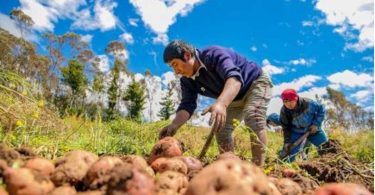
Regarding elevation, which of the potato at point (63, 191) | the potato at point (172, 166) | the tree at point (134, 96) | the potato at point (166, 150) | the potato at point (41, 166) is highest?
the tree at point (134, 96)

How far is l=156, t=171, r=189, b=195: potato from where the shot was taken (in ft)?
5.61

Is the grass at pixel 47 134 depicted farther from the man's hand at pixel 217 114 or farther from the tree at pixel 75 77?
the tree at pixel 75 77

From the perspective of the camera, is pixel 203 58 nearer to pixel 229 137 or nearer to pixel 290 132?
pixel 229 137

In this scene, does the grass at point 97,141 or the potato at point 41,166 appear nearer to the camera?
the potato at point 41,166

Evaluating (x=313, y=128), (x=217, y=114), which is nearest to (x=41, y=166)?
(x=217, y=114)

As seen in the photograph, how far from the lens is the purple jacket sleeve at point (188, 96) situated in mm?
5309

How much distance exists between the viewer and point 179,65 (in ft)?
15.5

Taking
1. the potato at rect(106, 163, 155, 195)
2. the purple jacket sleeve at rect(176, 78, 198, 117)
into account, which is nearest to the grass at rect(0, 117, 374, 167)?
the purple jacket sleeve at rect(176, 78, 198, 117)

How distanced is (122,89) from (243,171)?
42120 millimetres

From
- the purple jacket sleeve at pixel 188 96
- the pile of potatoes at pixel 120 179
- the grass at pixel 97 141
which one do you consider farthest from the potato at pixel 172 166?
the purple jacket sleeve at pixel 188 96

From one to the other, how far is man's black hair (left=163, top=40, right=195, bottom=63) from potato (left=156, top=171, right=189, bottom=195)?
9.33 feet

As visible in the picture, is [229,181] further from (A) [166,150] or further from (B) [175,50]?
(B) [175,50]

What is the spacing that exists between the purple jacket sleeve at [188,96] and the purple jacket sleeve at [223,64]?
0.60m

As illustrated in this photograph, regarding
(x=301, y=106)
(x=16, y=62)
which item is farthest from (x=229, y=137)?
(x=16, y=62)
